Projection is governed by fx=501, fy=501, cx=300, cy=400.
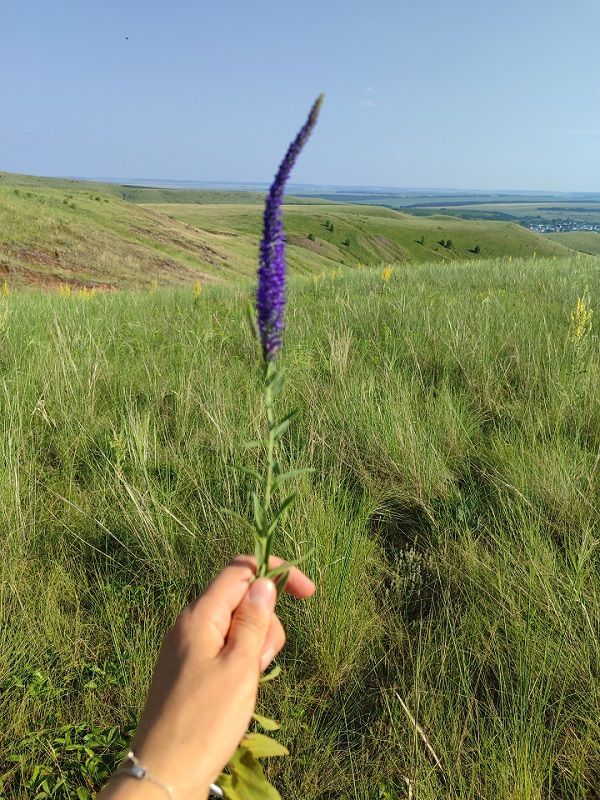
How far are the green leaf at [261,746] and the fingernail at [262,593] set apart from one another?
0.27 metres

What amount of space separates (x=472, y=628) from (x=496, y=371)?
242cm

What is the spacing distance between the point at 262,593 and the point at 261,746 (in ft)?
1.03

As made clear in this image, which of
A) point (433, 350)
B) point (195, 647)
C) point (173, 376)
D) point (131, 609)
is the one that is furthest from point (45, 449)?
point (433, 350)

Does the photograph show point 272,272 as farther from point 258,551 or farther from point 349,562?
point 349,562

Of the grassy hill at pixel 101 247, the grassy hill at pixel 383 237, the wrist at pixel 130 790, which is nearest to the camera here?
the wrist at pixel 130 790

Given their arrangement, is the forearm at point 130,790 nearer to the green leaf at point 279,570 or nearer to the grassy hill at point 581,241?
the green leaf at point 279,570

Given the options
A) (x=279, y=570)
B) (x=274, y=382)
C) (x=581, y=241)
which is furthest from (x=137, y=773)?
(x=581, y=241)

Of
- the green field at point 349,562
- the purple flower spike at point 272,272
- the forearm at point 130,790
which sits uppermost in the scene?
the purple flower spike at point 272,272

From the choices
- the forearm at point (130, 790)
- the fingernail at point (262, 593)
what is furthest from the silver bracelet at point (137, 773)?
the fingernail at point (262, 593)

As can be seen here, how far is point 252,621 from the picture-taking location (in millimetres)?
1050

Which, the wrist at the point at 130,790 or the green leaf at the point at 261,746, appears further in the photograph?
the green leaf at the point at 261,746

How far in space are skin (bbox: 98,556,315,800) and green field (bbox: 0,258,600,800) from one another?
2.32 feet

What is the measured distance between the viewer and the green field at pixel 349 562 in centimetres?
147

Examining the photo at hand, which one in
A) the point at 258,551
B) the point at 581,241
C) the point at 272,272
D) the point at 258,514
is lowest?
the point at 258,551
